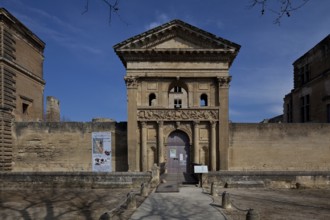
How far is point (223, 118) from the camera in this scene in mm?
26516

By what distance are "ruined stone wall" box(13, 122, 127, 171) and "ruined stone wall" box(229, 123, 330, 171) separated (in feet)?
32.0

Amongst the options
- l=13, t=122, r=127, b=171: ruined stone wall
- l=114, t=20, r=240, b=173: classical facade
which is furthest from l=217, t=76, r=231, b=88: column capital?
l=13, t=122, r=127, b=171: ruined stone wall

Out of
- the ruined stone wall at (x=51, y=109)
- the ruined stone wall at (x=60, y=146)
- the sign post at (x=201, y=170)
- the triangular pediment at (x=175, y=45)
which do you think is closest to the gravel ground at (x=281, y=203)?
the sign post at (x=201, y=170)

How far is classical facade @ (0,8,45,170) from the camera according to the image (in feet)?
85.4

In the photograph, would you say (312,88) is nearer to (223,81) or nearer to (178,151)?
(223,81)

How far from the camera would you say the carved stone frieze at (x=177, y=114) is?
26.5m

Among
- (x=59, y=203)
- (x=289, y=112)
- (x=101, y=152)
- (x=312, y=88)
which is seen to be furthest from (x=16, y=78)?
(x=289, y=112)

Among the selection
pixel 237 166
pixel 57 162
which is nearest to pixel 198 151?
pixel 237 166

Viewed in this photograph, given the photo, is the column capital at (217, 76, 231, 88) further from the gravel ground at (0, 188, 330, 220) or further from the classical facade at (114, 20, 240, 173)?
the gravel ground at (0, 188, 330, 220)

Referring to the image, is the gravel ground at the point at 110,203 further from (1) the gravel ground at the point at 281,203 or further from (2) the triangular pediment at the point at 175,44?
(2) the triangular pediment at the point at 175,44

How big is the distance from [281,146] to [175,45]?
40.5 feet

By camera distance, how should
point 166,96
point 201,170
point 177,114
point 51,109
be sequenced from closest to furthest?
point 201,170 → point 177,114 → point 166,96 → point 51,109

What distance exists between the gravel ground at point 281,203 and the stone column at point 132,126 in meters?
8.84

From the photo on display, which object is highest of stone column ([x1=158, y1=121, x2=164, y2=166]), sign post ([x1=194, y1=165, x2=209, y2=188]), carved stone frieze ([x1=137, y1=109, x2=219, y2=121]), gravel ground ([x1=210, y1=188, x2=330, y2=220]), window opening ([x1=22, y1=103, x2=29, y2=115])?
window opening ([x1=22, y1=103, x2=29, y2=115])
